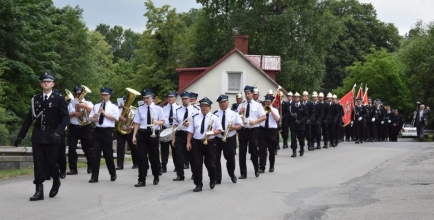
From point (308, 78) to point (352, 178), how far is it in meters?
38.1

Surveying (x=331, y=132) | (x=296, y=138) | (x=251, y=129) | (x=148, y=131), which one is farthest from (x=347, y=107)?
(x=148, y=131)

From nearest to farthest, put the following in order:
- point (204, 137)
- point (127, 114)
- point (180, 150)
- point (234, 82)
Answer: point (204, 137) → point (180, 150) → point (127, 114) → point (234, 82)

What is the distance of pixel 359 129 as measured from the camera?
3198 cm

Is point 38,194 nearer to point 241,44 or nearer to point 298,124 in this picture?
point 298,124

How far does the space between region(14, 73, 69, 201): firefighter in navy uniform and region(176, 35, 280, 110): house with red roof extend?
37.3m

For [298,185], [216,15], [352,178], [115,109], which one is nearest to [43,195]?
[115,109]

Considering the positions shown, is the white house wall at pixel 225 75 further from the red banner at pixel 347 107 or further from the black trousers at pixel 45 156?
the black trousers at pixel 45 156

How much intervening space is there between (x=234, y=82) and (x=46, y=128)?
39.1 m

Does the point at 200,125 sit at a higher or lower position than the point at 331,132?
higher

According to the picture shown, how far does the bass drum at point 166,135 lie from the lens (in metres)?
17.0

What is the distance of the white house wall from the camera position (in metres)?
50.7

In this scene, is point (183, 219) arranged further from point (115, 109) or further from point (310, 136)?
point (310, 136)

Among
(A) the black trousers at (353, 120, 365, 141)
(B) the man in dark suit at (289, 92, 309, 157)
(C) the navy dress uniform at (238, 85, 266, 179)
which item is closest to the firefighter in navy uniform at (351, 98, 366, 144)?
(A) the black trousers at (353, 120, 365, 141)

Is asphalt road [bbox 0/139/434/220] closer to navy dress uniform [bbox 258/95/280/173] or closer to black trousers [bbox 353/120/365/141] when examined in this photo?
navy dress uniform [bbox 258/95/280/173]
